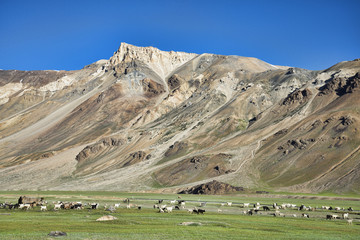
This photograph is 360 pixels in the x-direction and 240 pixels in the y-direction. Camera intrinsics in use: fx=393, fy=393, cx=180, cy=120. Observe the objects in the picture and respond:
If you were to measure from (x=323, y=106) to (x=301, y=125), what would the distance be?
925 inches

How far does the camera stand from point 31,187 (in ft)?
575

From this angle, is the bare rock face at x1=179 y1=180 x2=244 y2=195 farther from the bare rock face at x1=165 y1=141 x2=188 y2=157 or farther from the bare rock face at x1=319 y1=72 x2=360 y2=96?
the bare rock face at x1=319 y1=72 x2=360 y2=96

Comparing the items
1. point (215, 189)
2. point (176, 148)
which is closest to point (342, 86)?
point (176, 148)

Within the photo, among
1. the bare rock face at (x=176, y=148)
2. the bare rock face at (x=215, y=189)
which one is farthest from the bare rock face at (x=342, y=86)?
the bare rock face at (x=215, y=189)

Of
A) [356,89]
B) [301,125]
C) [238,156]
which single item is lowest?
[238,156]

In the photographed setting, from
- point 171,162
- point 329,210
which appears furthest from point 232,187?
point 329,210

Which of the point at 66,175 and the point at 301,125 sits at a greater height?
the point at 301,125

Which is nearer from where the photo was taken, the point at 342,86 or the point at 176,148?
the point at 342,86

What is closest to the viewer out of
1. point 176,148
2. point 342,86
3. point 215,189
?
point 215,189

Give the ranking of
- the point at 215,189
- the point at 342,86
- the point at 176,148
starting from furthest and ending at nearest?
the point at 176,148
the point at 342,86
the point at 215,189

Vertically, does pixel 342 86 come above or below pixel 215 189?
above

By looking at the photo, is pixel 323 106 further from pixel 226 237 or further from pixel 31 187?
pixel 226 237

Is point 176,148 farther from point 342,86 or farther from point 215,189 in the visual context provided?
point 342,86

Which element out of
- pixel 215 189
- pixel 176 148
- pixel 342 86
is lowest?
pixel 215 189
